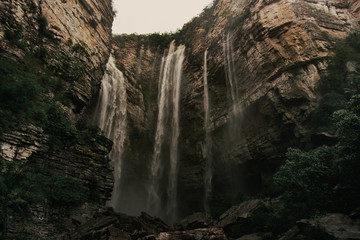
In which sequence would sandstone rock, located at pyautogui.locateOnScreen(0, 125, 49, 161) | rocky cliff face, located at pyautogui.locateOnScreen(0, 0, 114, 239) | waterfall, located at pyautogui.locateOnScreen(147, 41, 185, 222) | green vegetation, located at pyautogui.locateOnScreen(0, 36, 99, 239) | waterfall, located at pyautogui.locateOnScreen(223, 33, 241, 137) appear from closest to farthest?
green vegetation, located at pyautogui.locateOnScreen(0, 36, 99, 239) < sandstone rock, located at pyautogui.locateOnScreen(0, 125, 49, 161) < rocky cliff face, located at pyautogui.locateOnScreen(0, 0, 114, 239) < waterfall, located at pyautogui.locateOnScreen(223, 33, 241, 137) < waterfall, located at pyautogui.locateOnScreen(147, 41, 185, 222)

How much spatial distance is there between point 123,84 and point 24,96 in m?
13.8

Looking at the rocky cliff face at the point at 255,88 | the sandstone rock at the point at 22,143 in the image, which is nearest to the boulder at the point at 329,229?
the rocky cliff face at the point at 255,88

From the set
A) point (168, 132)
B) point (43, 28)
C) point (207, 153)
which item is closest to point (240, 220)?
point (207, 153)

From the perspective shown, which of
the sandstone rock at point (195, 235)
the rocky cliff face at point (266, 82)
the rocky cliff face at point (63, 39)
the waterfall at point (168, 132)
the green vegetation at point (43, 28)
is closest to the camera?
the sandstone rock at point (195, 235)

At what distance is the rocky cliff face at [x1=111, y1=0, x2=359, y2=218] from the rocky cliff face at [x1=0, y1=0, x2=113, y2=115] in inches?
328

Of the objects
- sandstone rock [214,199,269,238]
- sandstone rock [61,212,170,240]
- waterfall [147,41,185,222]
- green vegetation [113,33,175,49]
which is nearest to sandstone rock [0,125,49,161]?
sandstone rock [61,212,170,240]

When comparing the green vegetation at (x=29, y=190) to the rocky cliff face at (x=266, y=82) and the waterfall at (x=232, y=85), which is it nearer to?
the rocky cliff face at (x=266, y=82)

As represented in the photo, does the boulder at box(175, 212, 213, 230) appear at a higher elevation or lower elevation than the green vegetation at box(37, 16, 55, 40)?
lower

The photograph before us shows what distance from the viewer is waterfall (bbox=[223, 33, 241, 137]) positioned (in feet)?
60.8

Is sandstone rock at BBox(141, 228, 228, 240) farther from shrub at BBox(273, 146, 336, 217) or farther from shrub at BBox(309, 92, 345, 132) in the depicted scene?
shrub at BBox(309, 92, 345, 132)

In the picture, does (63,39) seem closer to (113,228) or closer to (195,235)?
(113,228)

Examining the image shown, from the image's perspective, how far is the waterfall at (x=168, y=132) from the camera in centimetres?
2044

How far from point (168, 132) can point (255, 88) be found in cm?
916

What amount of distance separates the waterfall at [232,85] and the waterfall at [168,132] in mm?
5621
